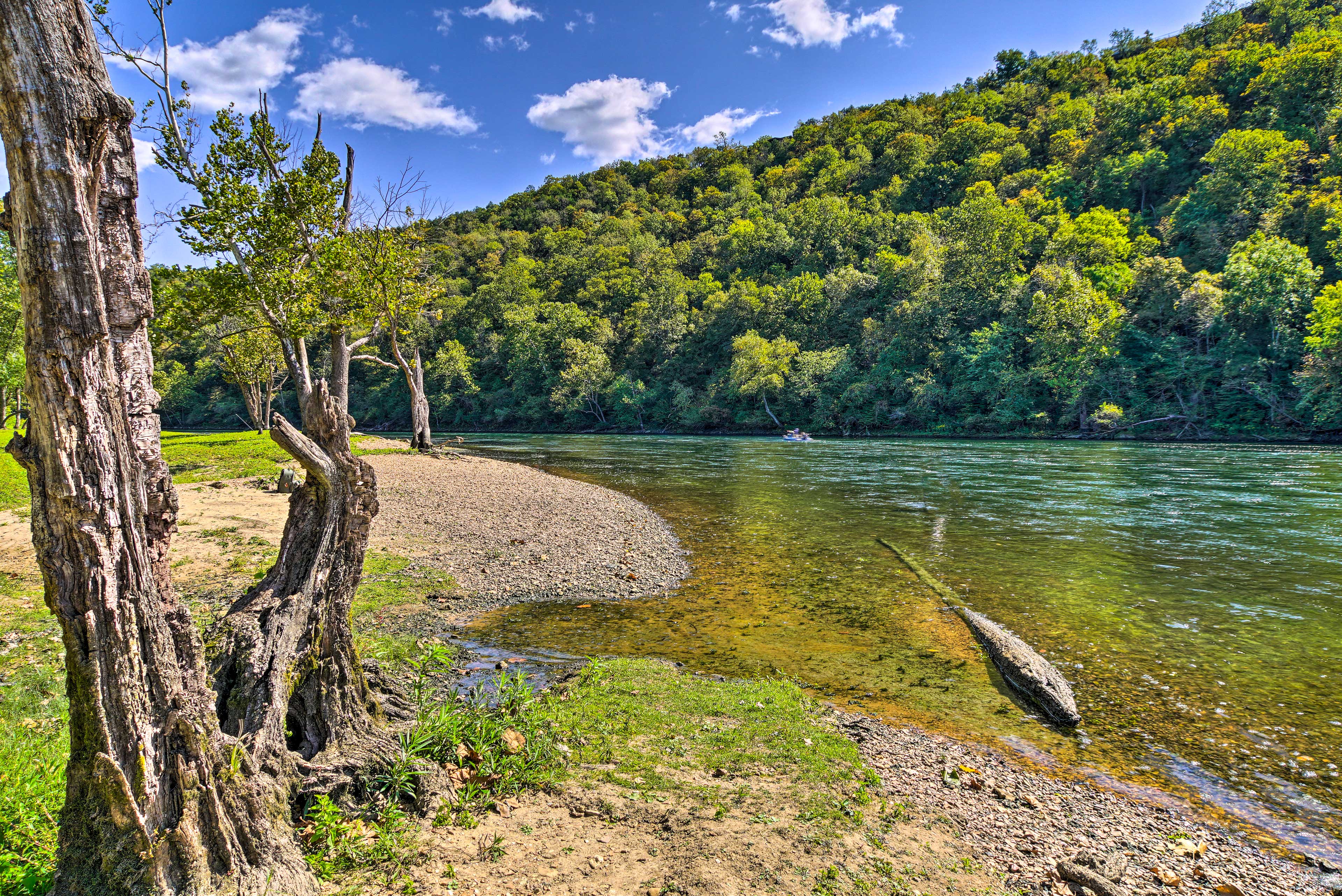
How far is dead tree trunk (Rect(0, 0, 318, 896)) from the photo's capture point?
90.0 inches

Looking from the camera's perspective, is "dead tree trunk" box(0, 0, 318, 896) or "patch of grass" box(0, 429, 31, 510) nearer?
"dead tree trunk" box(0, 0, 318, 896)

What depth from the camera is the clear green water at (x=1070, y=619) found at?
5512 millimetres

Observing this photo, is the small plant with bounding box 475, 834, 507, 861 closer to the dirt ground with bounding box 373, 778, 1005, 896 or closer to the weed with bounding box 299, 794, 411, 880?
the dirt ground with bounding box 373, 778, 1005, 896

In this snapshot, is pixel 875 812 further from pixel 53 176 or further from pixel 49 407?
pixel 53 176

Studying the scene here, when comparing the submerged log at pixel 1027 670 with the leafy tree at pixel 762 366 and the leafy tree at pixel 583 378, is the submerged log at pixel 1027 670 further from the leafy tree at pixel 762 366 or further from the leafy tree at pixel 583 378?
the leafy tree at pixel 583 378

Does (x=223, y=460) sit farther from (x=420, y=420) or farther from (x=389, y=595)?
(x=389, y=595)

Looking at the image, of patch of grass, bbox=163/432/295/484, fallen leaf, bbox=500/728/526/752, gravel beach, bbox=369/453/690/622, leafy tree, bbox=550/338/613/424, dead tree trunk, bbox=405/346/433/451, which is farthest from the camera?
leafy tree, bbox=550/338/613/424

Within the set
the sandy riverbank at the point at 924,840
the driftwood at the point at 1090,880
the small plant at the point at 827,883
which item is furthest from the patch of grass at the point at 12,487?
the driftwood at the point at 1090,880

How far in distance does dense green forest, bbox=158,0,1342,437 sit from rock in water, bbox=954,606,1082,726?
84.6 feet

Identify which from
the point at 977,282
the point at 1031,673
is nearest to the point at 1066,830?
the point at 1031,673

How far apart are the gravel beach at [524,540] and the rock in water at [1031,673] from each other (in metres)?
4.64

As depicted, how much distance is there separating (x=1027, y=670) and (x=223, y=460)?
23.0 metres

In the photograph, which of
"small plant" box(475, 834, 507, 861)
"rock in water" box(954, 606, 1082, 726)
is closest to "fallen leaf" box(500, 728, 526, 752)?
"small plant" box(475, 834, 507, 861)

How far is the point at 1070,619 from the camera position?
867cm
